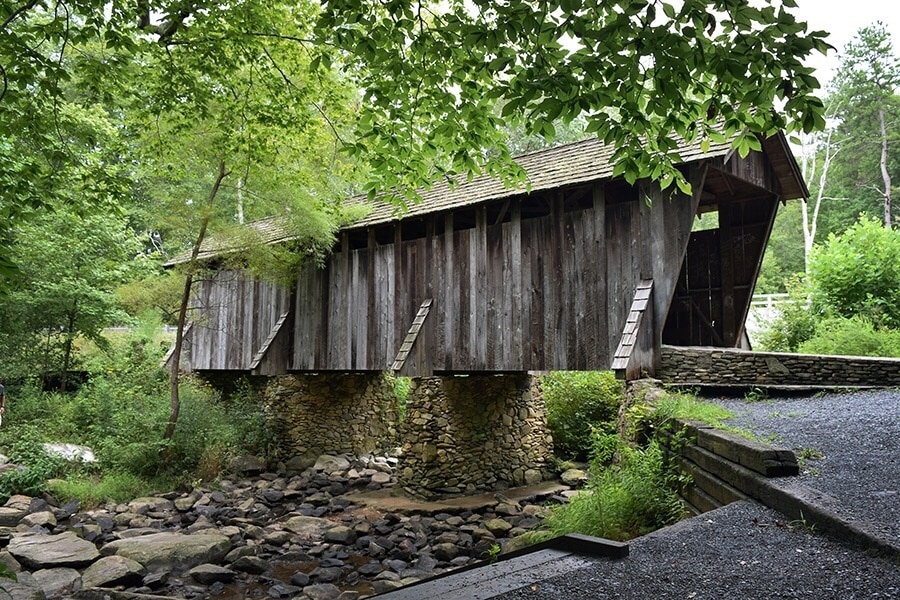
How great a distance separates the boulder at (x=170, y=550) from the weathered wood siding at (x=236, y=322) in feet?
16.9

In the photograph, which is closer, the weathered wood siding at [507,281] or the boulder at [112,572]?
the boulder at [112,572]

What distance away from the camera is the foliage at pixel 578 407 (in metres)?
14.0

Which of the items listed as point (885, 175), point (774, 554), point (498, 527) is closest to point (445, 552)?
point (498, 527)

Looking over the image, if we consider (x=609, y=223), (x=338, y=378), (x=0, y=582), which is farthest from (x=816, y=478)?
(x=338, y=378)

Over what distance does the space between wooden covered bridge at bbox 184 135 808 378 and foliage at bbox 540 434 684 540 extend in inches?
88.8

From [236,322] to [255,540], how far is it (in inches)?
270

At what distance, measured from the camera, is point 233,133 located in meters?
8.65

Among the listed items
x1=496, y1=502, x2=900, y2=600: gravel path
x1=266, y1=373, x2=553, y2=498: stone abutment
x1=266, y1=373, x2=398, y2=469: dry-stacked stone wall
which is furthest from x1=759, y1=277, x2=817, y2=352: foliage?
x1=496, y1=502, x2=900, y2=600: gravel path

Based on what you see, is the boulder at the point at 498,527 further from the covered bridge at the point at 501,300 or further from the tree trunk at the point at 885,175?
the tree trunk at the point at 885,175

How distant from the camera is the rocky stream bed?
7.12 m

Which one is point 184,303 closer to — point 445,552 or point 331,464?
point 331,464

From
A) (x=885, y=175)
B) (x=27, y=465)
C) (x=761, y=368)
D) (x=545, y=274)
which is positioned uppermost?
(x=885, y=175)

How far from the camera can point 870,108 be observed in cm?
2397

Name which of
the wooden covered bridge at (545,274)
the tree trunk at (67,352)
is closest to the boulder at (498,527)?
the wooden covered bridge at (545,274)
